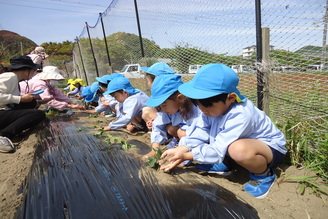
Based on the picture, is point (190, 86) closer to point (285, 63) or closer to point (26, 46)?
point (285, 63)

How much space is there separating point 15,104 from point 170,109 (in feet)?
8.02

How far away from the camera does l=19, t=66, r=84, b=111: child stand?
3.88m

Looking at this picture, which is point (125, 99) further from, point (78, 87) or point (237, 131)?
point (78, 87)

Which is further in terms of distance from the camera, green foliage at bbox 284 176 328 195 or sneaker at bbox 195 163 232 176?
sneaker at bbox 195 163 232 176

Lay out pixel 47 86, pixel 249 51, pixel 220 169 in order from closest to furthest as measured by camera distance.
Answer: pixel 220 169 → pixel 249 51 → pixel 47 86

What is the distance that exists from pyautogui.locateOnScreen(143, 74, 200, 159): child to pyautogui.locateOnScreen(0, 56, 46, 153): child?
1.91 m

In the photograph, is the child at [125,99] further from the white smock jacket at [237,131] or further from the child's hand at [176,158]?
the white smock jacket at [237,131]

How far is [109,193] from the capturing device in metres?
1.25

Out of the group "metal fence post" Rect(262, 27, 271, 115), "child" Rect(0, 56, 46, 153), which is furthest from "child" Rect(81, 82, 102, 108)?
"metal fence post" Rect(262, 27, 271, 115)

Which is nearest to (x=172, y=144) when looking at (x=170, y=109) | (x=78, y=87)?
(x=170, y=109)

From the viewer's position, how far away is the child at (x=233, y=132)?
143 cm

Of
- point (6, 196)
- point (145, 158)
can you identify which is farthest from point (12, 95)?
→ point (145, 158)

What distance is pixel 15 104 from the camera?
3137 millimetres

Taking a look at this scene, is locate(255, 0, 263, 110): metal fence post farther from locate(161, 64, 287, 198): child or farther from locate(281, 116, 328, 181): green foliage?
locate(161, 64, 287, 198): child
